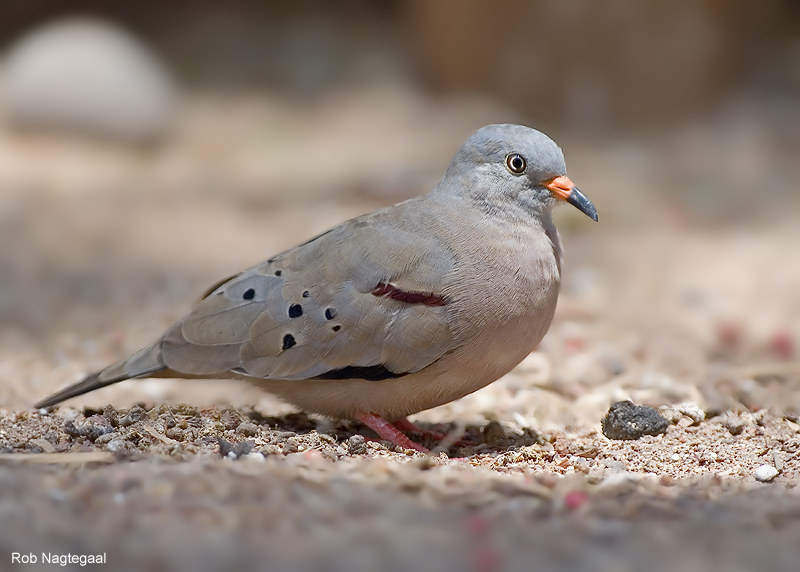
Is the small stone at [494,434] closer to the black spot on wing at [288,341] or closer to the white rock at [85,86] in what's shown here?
the black spot on wing at [288,341]

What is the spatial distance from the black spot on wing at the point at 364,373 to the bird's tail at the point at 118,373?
716mm

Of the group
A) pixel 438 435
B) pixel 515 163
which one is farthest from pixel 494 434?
pixel 515 163

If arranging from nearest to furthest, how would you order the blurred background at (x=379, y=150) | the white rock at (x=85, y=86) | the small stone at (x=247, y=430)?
the small stone at (x=247, y=430)
the blurred background at (x=379, y=150)
the white rock at (x=85, y=86)

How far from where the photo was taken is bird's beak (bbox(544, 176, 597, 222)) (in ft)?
11.5

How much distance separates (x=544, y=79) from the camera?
363 inches

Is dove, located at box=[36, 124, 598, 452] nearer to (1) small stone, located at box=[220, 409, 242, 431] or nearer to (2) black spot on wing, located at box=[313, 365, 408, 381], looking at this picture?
(2) black spot on wing, located at box=[313, 365, 408, 381]

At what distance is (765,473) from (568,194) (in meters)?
1.25

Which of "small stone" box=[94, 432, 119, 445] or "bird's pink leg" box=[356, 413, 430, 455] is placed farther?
"bird's pink leg" box=[356, 413, 430, 455]

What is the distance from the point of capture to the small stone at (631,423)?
3.65m

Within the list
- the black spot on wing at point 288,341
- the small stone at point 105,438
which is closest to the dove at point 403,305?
the black spot on wing at point 288,341

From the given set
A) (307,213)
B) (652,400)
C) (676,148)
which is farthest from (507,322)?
(676,148)

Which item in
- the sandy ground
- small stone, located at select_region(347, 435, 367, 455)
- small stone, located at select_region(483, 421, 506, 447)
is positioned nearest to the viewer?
the sandy ground

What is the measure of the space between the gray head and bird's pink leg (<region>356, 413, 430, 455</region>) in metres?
0.95

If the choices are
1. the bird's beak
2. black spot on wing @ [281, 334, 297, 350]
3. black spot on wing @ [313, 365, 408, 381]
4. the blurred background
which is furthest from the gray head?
the blurred background
